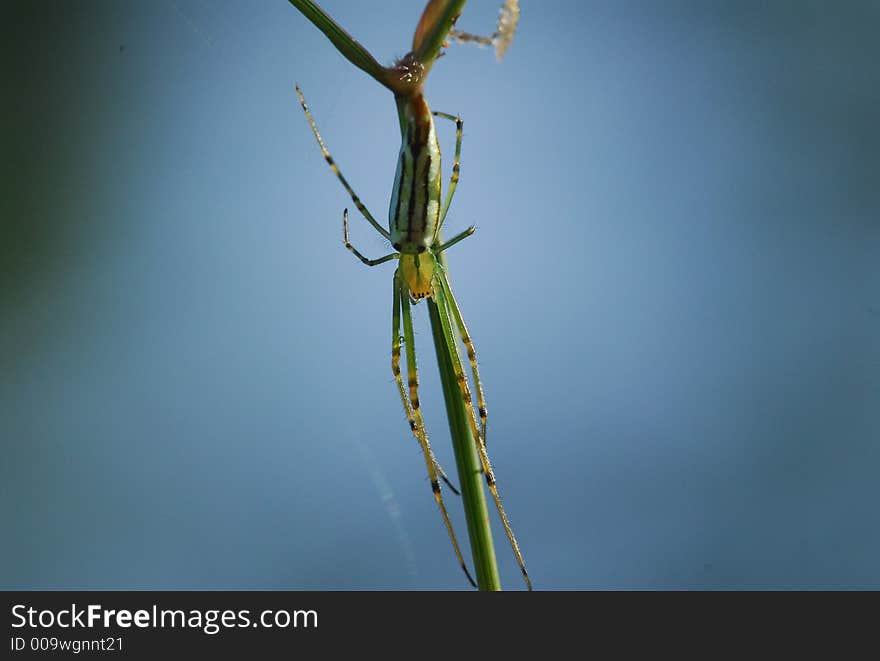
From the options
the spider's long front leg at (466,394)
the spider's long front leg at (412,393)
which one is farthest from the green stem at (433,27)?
the spider's long front leg at (412,393)

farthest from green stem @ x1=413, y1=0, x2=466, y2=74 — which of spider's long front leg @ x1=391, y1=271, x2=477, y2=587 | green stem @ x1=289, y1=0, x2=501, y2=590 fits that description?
spider's long front leg @ x1=391, y1=271, x2=477, y2=587

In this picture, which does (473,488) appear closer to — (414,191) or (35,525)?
(414,191)

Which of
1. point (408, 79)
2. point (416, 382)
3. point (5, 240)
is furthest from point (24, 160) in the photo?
point (408, 79)

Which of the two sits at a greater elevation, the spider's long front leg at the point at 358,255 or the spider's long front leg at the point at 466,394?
the spider's long front leg at the point at 358,255

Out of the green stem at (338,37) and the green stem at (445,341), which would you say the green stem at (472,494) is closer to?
the green stem at (445,341)

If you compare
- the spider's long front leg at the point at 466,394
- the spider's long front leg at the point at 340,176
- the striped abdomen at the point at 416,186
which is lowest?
the spider's long front leg at the point at 466,394

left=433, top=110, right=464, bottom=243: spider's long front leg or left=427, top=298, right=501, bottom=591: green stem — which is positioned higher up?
left=433, top=110, right=464, bottom=243: spider's long front leg

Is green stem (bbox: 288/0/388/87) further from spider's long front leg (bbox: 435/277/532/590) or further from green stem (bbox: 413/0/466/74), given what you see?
spider's long front leg (bbox: 435/277/532/590)
